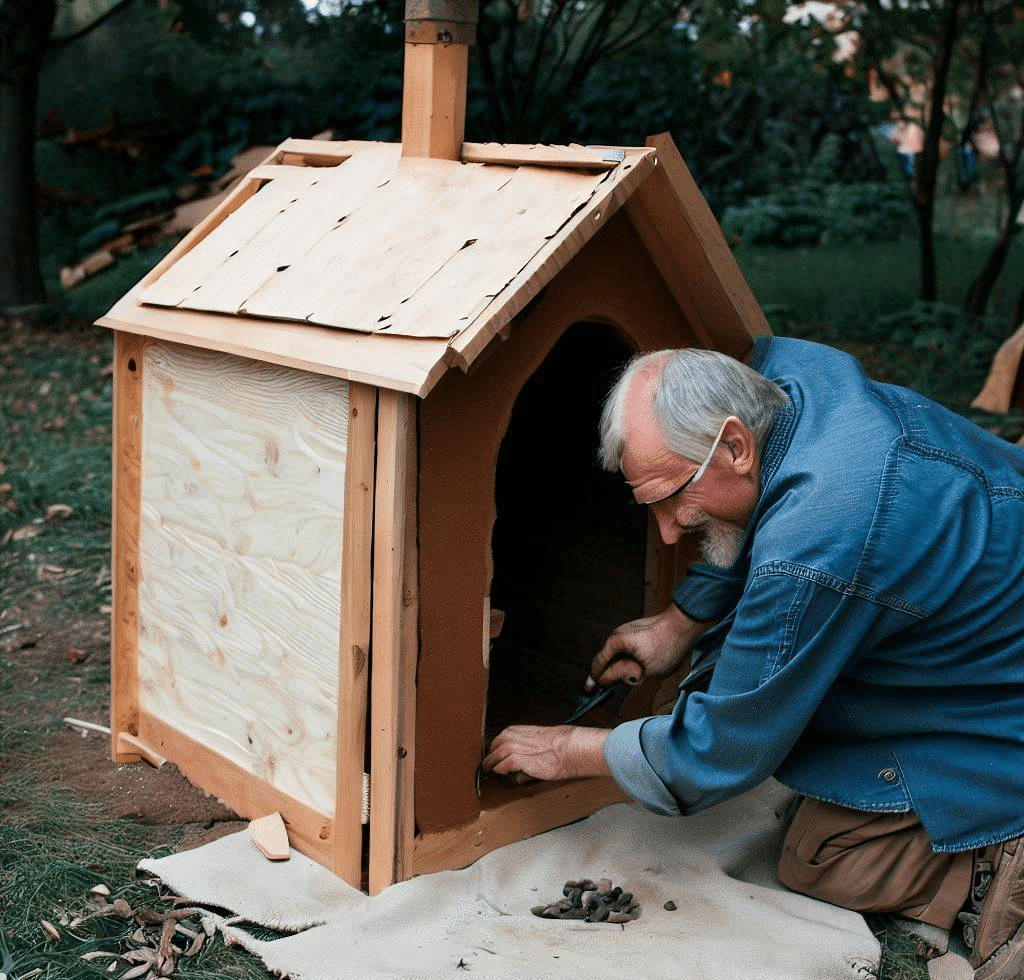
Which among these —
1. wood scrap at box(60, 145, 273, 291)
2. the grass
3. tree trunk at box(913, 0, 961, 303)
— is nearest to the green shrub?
the grass

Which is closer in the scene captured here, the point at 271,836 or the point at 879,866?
the point at 879,866

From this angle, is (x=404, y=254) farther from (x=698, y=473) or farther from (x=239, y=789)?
(x=239, y=789)

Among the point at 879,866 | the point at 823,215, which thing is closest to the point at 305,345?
the point at 879,866

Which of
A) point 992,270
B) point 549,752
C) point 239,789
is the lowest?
point 239,789

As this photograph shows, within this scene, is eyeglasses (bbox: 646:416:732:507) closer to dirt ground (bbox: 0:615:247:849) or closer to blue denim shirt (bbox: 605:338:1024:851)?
blue denim shirt (bbox: 605:338:1024:851)

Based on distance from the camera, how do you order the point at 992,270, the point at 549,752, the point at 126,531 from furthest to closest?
the point at 992,270 < the point at 126,531 < the point at 549,752

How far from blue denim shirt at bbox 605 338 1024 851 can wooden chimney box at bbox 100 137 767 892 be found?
1.65 ft

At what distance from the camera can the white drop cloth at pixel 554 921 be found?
2580 mm

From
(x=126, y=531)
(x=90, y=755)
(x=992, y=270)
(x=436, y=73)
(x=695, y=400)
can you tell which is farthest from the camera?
(x=992, y=270)

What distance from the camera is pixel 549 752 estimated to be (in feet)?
9.55

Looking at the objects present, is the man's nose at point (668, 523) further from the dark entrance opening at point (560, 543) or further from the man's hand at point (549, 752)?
the dark entrance opening at point (560, 543)

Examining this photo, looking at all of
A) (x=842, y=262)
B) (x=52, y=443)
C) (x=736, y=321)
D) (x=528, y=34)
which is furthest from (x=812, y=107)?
(x=736, y=321)

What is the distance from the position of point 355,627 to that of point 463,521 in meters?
0.36

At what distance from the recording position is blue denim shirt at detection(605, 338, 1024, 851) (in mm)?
2441
